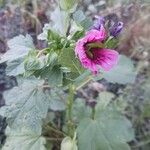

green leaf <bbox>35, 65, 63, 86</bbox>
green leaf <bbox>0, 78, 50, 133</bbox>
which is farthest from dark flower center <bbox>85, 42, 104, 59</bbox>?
green leaf <bbox>0, 78, 50, 133</bbox>

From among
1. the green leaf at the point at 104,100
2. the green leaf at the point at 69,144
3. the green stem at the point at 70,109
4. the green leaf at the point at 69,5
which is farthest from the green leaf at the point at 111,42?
the green leaf at the point at 104,100

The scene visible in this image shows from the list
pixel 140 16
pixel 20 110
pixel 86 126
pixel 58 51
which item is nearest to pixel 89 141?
pixel 86 126

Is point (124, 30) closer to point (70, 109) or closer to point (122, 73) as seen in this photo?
point (122, 73)

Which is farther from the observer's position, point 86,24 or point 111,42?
point 86,24

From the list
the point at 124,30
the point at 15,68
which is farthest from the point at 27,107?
the point at 124,30

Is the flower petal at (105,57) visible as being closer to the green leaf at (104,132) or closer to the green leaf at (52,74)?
the green leaf at (52,74)

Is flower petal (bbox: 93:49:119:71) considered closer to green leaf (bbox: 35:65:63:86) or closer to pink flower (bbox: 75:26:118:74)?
pink flower (bbox: 75:26:118:74)
